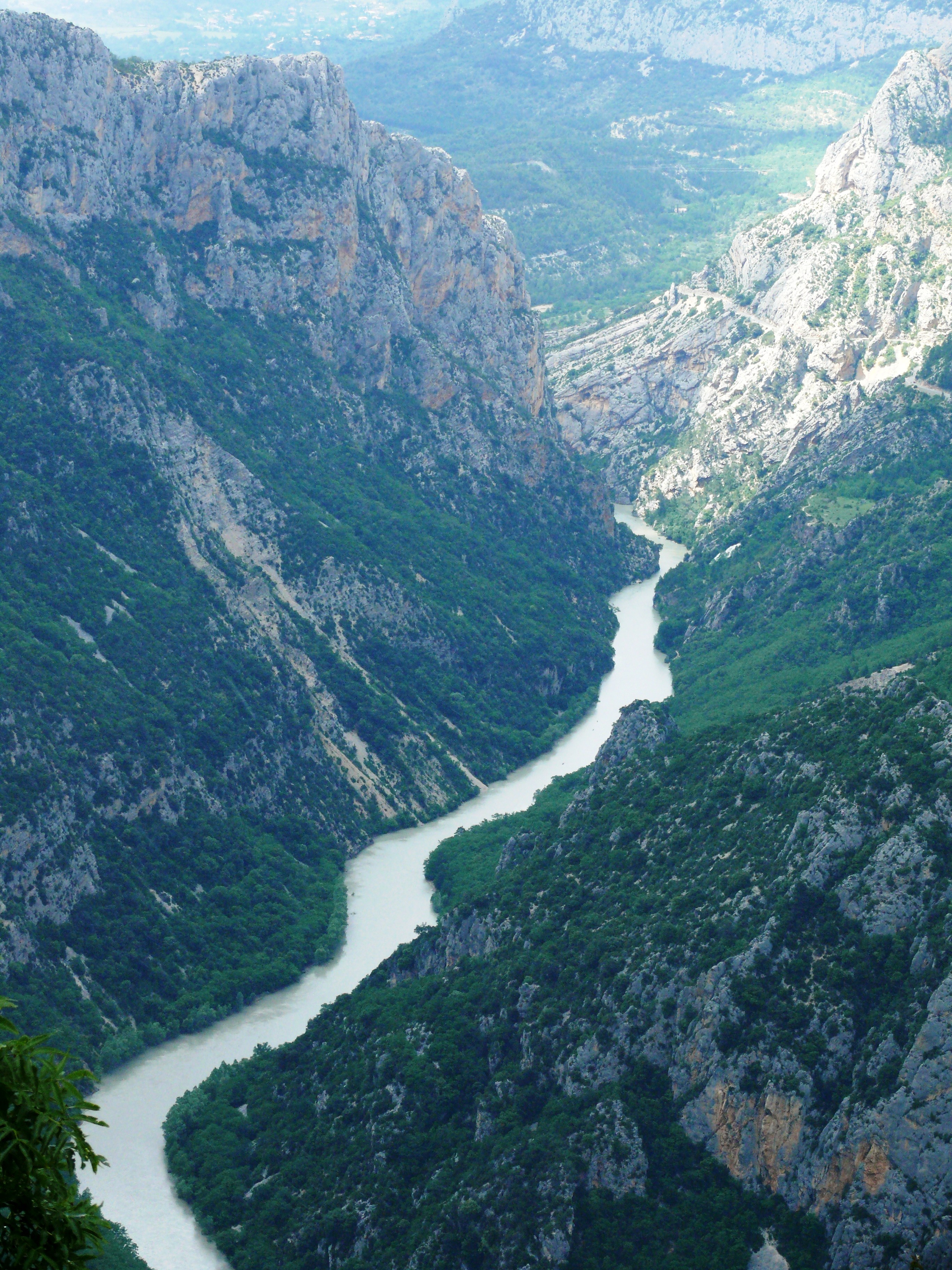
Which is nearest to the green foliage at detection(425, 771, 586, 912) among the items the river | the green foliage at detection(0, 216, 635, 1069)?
the river

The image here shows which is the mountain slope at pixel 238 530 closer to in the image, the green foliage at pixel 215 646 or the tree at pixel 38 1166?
the green foliage at pixel 215 646

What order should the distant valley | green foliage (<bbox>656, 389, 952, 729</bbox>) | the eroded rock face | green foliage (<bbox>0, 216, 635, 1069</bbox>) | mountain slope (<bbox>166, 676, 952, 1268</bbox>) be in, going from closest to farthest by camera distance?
1. mountain slope (<bbox>166, 676, 952, 1268</bbox>)
2. the distant valley
3. green foliage (<bbox>0, 216, 635, 1069</bbox>)
4. green foliage (<bbox>656, 389, 952, 729</bbox>)
5. the eroded rock face

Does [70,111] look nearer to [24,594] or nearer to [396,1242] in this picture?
[24,594]

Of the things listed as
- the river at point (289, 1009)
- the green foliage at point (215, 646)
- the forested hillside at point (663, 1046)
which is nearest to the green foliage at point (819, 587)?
the river at point (289, 1009)

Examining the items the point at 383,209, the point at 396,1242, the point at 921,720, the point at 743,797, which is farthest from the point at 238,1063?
the point at 383,209

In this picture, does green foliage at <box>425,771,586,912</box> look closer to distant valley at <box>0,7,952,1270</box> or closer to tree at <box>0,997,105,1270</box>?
distant valley at <box>0,7,952,1270</box>

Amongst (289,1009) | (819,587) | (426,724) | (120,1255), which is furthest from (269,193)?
(120,1255)

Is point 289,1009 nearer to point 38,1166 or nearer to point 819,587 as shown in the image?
point 819,587
